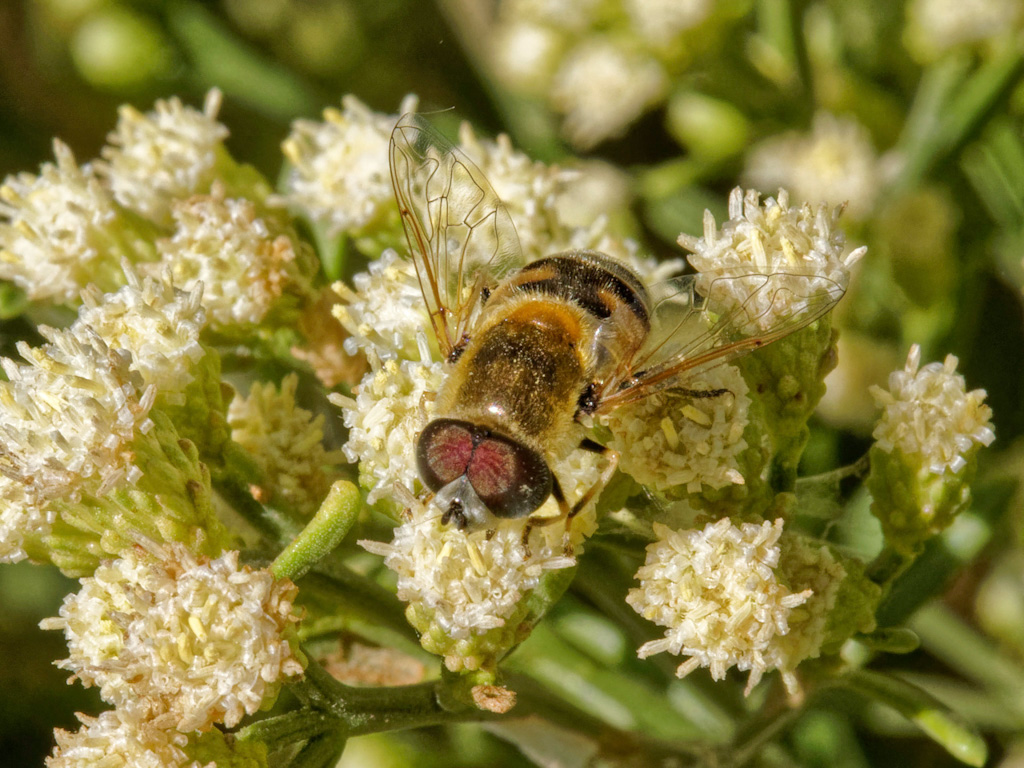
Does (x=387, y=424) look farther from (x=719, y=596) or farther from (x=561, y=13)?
(x=561, y=13)

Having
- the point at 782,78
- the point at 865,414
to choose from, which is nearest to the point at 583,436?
the point at 865,414

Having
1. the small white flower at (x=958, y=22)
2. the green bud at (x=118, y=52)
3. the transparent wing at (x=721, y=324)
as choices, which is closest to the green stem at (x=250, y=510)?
the transparent wing at (x=721, y=324)

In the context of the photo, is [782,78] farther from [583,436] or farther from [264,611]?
[264,611]

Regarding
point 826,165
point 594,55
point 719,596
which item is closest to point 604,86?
point 594,55

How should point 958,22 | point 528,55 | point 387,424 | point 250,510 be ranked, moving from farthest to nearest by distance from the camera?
point 528,55 < point 958,22 < point 250,510 < point 387,424

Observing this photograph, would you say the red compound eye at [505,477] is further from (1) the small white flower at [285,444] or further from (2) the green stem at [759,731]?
(2) the green stem at [759,731]

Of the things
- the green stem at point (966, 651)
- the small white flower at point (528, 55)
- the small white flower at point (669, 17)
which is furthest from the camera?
the small white flower at point (528, 55)

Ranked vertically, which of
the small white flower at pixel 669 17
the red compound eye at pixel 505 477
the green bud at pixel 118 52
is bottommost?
the red compound eye at pixel 505 477
